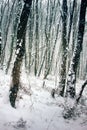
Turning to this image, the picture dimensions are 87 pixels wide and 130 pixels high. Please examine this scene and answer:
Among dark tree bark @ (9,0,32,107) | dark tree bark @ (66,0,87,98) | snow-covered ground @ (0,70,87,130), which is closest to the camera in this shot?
snow-covered ground @ (0,70,87,130)

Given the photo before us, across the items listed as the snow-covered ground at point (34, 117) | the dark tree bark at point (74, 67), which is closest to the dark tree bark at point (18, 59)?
the snow-covered ground at point (34, 117)

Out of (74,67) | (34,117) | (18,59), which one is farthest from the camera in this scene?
(74,67)

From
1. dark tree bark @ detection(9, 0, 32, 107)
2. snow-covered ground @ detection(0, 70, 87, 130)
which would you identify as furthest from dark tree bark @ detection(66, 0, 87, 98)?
dark tree bark @ detection(9, 0, 32, 107)

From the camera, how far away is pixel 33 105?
10.2m

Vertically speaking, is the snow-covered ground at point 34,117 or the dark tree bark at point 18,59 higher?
the dark tree bark at point 18,59

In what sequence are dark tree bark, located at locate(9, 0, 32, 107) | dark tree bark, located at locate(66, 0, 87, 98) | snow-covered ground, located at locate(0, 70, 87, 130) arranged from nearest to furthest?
snow-covered ground, located at locate(0, 70, 87, 130) → dark tree bark, located at locate(9, 0, 32, 107) → dark tree bark, located at locate(66, 0, 87, 98)

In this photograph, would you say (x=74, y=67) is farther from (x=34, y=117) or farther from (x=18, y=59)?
(x=34, y=117)

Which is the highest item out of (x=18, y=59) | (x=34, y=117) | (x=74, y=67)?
(x=18, y=59)

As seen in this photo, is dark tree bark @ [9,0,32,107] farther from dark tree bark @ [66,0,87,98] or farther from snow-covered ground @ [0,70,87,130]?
dark tree bark @ [66,0,87,98]

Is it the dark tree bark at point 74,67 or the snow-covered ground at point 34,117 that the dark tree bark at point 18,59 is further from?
the dark tree bark at point 74,67

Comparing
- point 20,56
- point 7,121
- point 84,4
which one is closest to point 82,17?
point 84,4

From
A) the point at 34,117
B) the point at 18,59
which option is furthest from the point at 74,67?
the point at 34,117

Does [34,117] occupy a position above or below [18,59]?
below

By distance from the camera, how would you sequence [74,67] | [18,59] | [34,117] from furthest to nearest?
[74,67] < [18,59] < [34,117]
